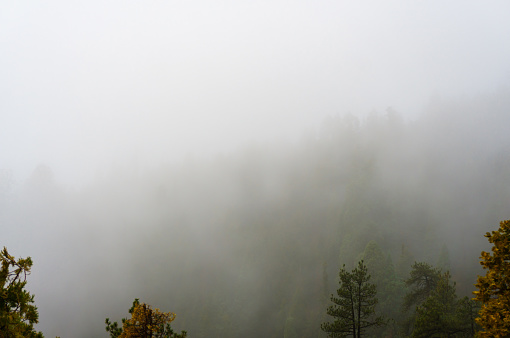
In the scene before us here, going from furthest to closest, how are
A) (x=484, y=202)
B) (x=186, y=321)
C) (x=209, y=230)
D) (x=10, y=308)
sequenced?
(x=209, y=230), (x=186, y=321), (x=484, y=202), (x=10, y=308)

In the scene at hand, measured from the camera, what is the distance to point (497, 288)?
10.8 m

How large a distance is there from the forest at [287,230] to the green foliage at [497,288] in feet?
154

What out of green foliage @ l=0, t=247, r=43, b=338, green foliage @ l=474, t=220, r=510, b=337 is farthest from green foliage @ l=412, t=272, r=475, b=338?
green foliage @ l=0, t=247, r=43, b=338

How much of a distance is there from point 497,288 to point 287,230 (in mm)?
93534

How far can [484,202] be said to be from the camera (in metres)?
79.2

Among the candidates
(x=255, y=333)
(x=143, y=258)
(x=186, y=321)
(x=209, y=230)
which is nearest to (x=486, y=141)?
(x=255, y=333)

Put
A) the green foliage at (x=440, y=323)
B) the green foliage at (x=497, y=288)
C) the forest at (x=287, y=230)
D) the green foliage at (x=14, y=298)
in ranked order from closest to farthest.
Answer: the green foliage at (x=14, y=298) → the green foliage at (x=497, y=288) → the green foliage at (x=440, y=323) → the forest at (x=287, y=230)

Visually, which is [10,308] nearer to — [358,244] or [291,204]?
[358,244]

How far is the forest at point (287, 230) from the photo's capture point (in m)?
74.4

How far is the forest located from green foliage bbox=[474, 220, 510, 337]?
154ft

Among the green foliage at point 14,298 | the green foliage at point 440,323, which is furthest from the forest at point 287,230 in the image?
the green foliage at point 14,298

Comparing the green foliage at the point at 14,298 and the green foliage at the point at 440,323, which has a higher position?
the green foliage at the point at 14,298

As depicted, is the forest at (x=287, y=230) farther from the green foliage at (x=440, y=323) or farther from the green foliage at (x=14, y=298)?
the green foliage at (x=14, y=298)

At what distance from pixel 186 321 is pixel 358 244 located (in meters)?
61.9
